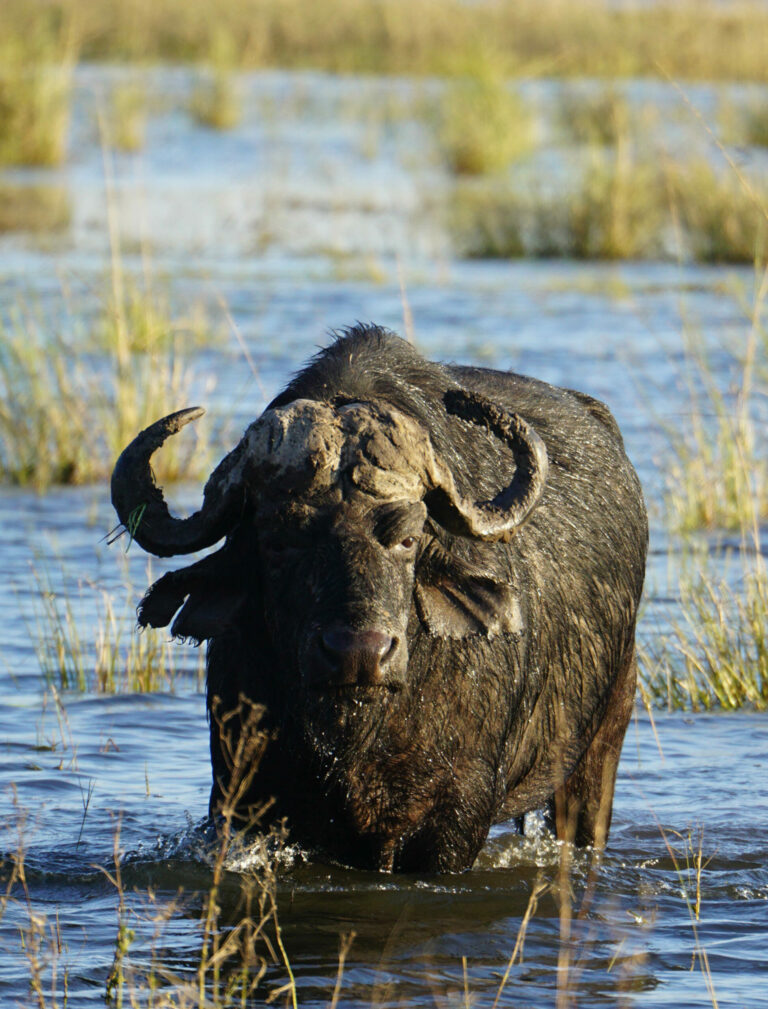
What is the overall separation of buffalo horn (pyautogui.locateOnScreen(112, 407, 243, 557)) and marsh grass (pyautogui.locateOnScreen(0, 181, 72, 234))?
1477 centimetres

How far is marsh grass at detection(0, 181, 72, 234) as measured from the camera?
19.8 m

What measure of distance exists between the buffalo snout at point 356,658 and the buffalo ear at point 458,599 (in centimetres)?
53

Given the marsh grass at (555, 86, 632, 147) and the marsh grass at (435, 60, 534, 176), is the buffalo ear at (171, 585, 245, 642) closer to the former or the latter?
the marsh grass at (555, 86, 632, 147)

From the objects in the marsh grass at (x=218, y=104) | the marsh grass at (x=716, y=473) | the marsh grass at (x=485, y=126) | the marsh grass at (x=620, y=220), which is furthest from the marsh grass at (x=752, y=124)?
the marsh grass at (x=716, y=473)

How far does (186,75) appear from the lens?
38.6 metres

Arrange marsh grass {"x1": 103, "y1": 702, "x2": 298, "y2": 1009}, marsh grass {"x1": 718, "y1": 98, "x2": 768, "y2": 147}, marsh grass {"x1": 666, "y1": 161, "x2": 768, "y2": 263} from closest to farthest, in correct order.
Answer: marsh grass {"x1": 103, "y1": 702, "x2": 298, "y2": 1009}
marsh grass {"x1": 666, "y1": 161, "x2": 768, "y2": 263}
marsh grass {"x1": 718, "y1": 98, "x2": 768, "y2": 147}

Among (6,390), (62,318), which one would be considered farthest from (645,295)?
(6,390)

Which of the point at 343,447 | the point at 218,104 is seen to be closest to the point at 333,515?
the point at 343,447

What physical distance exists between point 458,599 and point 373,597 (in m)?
0.53

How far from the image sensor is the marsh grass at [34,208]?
19.8m

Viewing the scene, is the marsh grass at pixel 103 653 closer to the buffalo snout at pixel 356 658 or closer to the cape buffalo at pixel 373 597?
the cape buffalo at pixel 373 597

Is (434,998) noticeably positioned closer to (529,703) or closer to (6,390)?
(529,703)

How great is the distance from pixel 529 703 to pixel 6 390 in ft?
20.0

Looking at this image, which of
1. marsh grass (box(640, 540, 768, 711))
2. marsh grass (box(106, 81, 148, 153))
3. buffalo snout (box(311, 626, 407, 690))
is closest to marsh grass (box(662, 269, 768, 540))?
Result: marsh grass (box(640, 540, 768, 711))
